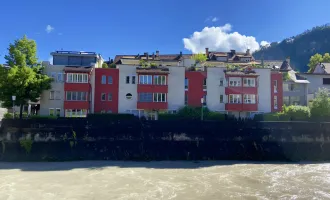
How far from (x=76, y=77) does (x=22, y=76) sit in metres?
7.78

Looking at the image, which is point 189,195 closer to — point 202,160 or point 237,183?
point 237,183

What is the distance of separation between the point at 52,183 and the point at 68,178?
1798 millimetres

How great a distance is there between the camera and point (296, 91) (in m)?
51.3

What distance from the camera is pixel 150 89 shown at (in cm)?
4359

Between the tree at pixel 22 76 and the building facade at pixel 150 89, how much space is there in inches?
99.1

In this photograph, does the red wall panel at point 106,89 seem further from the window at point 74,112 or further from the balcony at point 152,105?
the balcony at point 152,105

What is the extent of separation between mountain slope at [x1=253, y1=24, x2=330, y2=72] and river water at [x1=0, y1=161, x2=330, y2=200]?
145 meters

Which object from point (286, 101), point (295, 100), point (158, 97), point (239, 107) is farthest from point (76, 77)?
point (295, 100)

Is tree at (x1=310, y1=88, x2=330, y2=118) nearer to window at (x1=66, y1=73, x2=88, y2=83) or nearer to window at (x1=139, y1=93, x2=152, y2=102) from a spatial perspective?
window at (x1=139, y1=93, x2=152, y2=102)

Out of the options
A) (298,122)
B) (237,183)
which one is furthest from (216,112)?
(237,183)

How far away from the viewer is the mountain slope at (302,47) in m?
163

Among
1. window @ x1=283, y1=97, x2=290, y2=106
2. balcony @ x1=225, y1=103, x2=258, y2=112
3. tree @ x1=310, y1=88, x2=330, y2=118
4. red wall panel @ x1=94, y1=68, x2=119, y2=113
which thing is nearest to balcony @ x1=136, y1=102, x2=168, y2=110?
red wall panel @ x1=94, y1=68, x2=119, y2=113

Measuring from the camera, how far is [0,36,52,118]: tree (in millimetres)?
36438

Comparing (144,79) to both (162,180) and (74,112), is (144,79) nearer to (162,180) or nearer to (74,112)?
(74,112)
